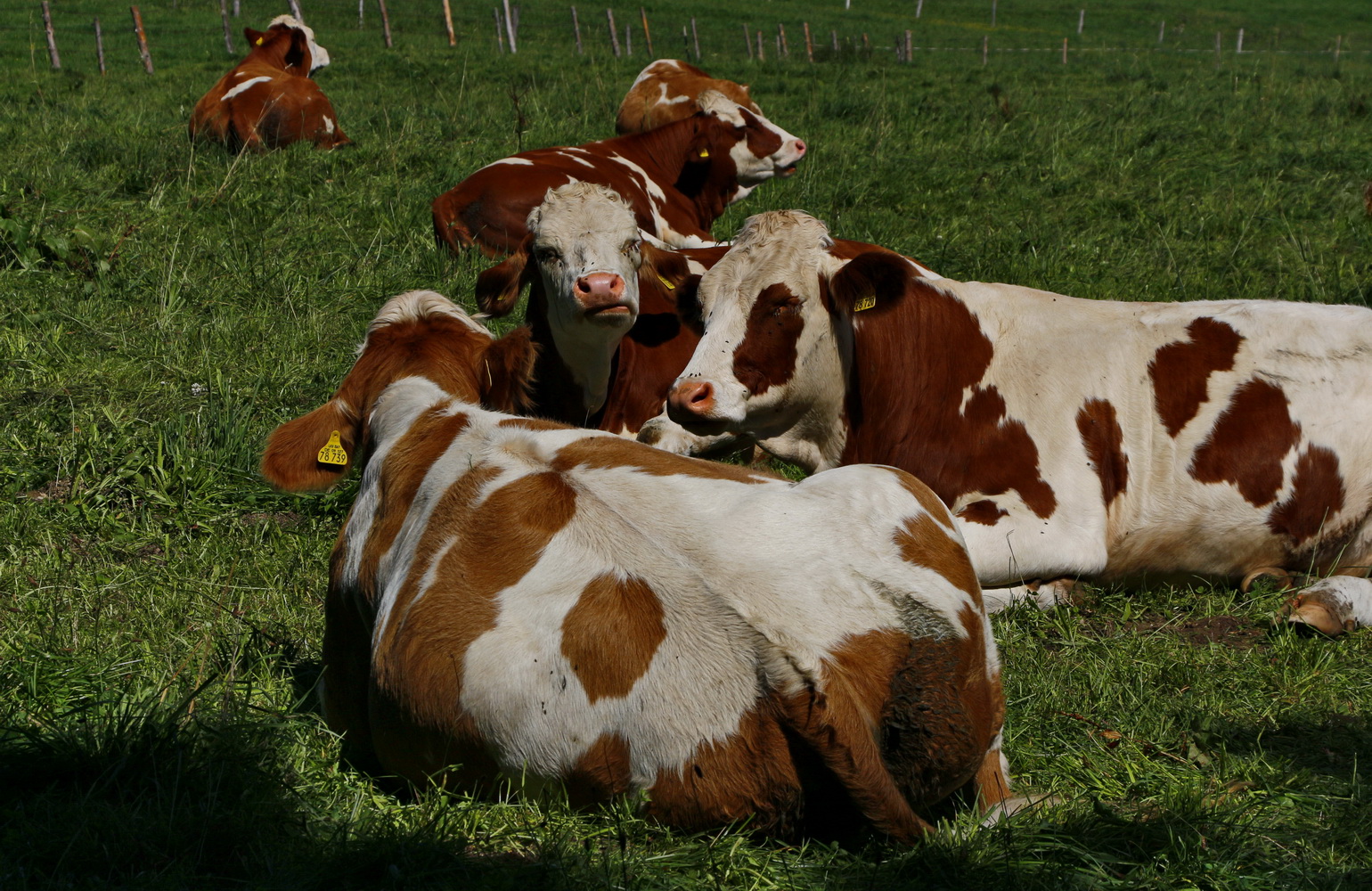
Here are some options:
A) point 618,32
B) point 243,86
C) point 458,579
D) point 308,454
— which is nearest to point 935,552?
point 458,579

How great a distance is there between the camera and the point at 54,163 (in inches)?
402

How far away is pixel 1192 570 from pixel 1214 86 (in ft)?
55.0

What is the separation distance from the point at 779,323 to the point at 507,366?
1.50 meters

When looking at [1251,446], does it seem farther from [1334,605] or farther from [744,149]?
[744,149]

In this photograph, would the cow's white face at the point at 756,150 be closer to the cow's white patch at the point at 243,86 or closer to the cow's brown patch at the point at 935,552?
the cow's white patch at the point at 243,86

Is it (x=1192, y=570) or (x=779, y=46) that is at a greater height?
(x=779, y=46)

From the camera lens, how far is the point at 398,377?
13.7ft

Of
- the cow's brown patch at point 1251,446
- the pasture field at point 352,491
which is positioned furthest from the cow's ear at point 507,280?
the cow's brown patch at point 1251,446

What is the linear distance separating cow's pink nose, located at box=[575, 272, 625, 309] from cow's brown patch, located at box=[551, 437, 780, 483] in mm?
2253

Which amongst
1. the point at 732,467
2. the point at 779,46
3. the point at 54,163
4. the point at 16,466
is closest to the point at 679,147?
the point at 54,163

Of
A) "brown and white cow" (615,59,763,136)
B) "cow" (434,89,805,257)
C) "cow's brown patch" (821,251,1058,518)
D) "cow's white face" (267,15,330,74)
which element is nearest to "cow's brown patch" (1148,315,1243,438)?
"cow's brown patch" (821,251,1058,518)

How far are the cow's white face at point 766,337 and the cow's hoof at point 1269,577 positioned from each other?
6.42 ft

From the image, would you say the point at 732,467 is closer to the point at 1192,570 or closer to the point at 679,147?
the point at 1192,570

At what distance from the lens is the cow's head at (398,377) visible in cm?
410
